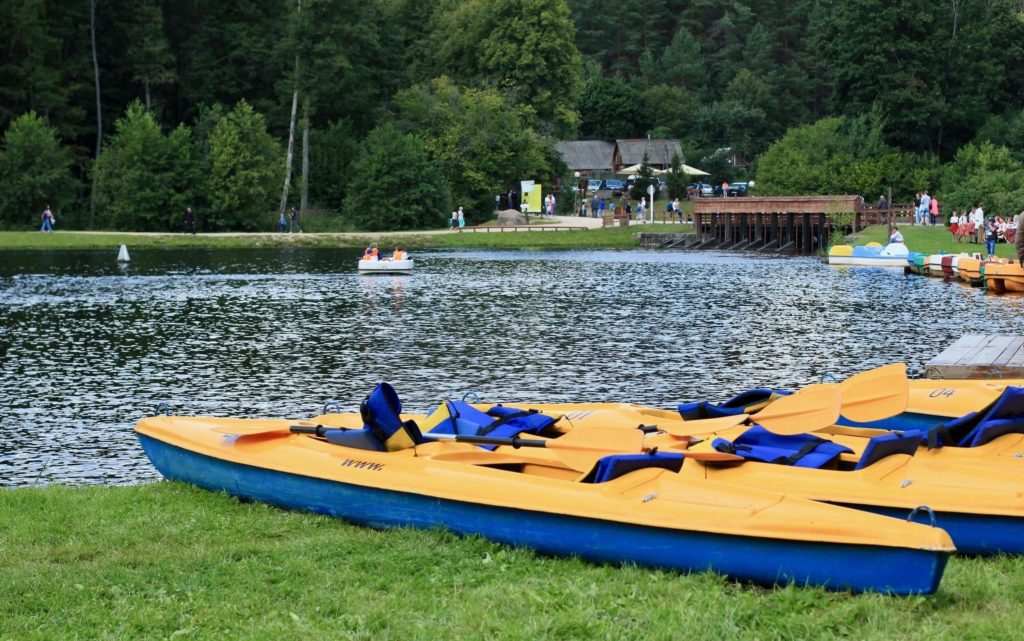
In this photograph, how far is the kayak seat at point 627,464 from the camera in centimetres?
998

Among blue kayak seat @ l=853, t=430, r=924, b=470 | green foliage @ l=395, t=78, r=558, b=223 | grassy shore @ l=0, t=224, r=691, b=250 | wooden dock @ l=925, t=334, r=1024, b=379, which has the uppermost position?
green foliage @ l=395, t=78, r=558, b=223

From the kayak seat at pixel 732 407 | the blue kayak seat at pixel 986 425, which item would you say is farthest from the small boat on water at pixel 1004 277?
the blue kayak seat at pixel 986 425

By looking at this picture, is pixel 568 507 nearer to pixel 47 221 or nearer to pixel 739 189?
pixel 47 221

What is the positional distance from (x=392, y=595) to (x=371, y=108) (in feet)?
271

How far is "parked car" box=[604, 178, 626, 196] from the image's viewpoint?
354 ft

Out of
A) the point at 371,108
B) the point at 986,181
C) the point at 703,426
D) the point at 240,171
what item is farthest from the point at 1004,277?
the point at 371,108

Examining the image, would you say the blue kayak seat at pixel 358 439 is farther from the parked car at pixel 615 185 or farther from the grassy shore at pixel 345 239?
the parked car at pixel 615 185

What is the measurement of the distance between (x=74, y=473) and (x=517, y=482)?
7.08 m

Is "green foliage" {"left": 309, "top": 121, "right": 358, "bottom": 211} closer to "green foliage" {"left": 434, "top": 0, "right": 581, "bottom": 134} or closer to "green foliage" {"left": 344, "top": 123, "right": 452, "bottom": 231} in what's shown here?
"green foliage" {"left": 344, "top": 123, "right": 452, "bottom": 231}

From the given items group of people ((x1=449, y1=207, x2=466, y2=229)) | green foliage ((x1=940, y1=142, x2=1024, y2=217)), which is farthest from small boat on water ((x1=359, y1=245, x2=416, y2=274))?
group of people ((x1=449, y1=207, x2=466, y2=229))

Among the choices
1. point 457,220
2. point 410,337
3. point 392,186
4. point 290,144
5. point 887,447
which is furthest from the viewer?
point 457,220

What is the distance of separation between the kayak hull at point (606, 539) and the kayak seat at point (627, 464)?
686 mm

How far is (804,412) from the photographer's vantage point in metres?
→ 11.4

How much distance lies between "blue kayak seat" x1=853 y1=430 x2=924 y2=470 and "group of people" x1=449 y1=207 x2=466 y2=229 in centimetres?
7030
